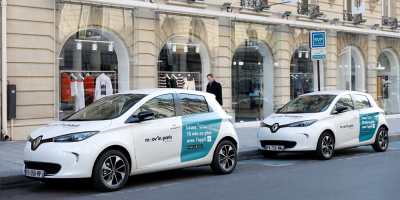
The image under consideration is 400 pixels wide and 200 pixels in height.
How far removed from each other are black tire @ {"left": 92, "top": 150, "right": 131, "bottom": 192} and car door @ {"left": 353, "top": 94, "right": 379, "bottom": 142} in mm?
6740

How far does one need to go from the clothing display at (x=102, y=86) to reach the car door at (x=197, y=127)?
6.83 meters

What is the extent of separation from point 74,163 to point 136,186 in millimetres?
1306

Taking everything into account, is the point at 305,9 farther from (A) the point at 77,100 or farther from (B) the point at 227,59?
(A) the point at 77,100

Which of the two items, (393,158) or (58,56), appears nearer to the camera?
(393,158)

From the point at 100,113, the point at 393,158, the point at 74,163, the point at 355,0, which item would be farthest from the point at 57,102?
the point at 355,0

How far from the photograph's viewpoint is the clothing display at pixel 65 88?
13.9 metres

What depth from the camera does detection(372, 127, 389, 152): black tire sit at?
40.2 feet

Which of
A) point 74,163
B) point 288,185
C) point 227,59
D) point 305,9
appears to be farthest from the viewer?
point 305,9

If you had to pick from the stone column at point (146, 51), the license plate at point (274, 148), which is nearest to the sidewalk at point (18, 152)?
the license plate at point (274, 148)

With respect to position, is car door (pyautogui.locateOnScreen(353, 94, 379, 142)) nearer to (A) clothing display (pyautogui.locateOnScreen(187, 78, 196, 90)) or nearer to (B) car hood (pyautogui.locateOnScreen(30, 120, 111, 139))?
(A) clothing display (pyautogui.locateOnScreen(187, 78, 196, 90))

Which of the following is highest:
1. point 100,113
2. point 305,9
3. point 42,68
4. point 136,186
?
point 305,9

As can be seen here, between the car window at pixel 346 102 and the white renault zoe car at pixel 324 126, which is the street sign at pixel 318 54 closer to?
the white renault zoe car at pixel 324 126

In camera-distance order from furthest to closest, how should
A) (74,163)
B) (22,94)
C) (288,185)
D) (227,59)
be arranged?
(227,59) < (22,94) < (288,185) < (74,163)

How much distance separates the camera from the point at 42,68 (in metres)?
13.5
